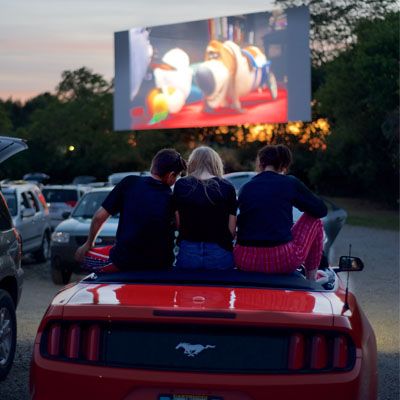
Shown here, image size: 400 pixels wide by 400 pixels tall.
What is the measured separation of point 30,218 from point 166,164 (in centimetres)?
1113

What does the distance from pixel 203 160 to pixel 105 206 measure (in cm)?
68

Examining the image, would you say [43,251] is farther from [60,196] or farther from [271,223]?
[271,223]

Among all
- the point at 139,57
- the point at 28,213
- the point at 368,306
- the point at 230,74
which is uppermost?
the point at 139,57

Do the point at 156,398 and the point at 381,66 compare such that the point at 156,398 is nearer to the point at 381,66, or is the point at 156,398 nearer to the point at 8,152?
the point at 8,152

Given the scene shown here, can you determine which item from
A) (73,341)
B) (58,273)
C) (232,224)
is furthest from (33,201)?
(73,341)

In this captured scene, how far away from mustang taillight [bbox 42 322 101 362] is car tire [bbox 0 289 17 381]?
2681 mm

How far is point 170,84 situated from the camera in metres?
31.7

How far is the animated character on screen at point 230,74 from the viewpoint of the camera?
1194 inches

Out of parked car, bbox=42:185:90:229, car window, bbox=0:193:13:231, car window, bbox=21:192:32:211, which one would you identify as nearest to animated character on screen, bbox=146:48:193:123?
parked car, bbox=42:185:90:229

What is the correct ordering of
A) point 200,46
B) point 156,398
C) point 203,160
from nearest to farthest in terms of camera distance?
1. point 156,398
2. point 203,160
3. point 200,46

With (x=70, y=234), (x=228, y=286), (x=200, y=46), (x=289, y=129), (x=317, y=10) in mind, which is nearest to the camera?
(x=228, y=286)

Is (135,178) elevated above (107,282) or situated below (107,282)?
above

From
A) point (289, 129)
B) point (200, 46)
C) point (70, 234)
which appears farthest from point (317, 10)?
point (70, 234)

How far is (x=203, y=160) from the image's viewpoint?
4.87 metres
